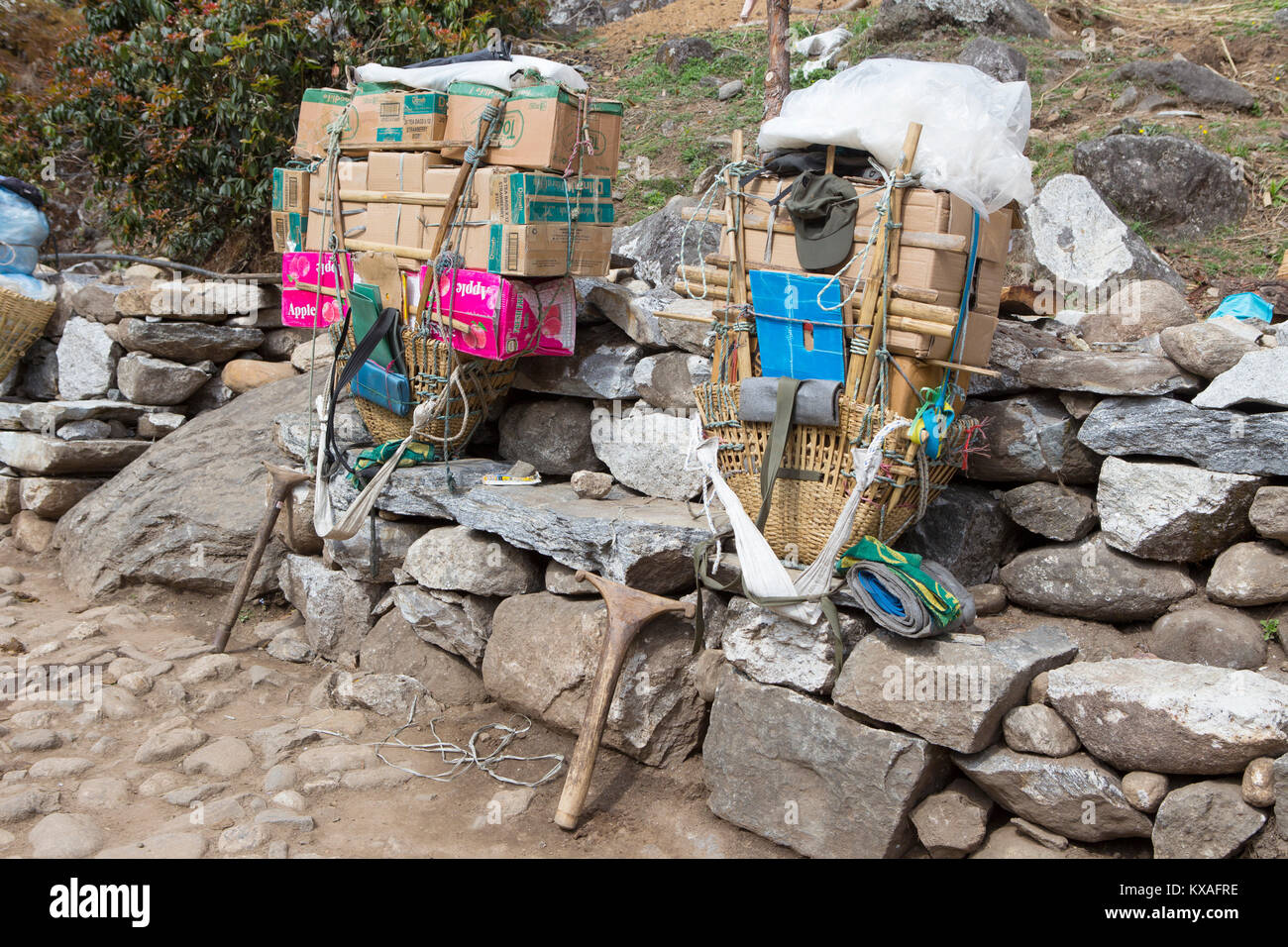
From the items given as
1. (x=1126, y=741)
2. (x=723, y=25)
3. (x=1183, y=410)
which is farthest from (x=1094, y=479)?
(x=723, y=25)

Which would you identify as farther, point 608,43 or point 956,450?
point 608,43

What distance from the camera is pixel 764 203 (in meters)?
4.01

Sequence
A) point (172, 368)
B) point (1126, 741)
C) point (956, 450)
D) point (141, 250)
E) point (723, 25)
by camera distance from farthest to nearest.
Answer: point (723, 25)
point (141, 250)
point (172, 368)
point (956, 450)
point (1126, 741)

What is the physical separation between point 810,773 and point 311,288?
3657 mm

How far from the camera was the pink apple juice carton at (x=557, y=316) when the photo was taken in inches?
188

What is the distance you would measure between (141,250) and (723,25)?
8003 millimetres

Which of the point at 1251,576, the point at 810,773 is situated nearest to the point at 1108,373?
the point at 1251,576

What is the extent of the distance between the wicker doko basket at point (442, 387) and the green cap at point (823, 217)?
1780 millimetres

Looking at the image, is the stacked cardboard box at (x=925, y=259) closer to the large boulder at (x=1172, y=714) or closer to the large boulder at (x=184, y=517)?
the large boulder at (x=1172, y=714)

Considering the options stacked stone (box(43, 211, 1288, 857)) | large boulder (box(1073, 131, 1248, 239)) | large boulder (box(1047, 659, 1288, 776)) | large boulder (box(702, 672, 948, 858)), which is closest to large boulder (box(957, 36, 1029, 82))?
large boulder (box(1073, 131, 1248, 239))

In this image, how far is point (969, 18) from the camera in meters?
9.55

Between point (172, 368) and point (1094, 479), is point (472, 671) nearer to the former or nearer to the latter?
point (1094, 479)

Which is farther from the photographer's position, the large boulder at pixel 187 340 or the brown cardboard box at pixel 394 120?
the large boulder at pixel 187 340

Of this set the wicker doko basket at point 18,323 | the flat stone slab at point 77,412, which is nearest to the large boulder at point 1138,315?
the flat stone slab at point 77,412
